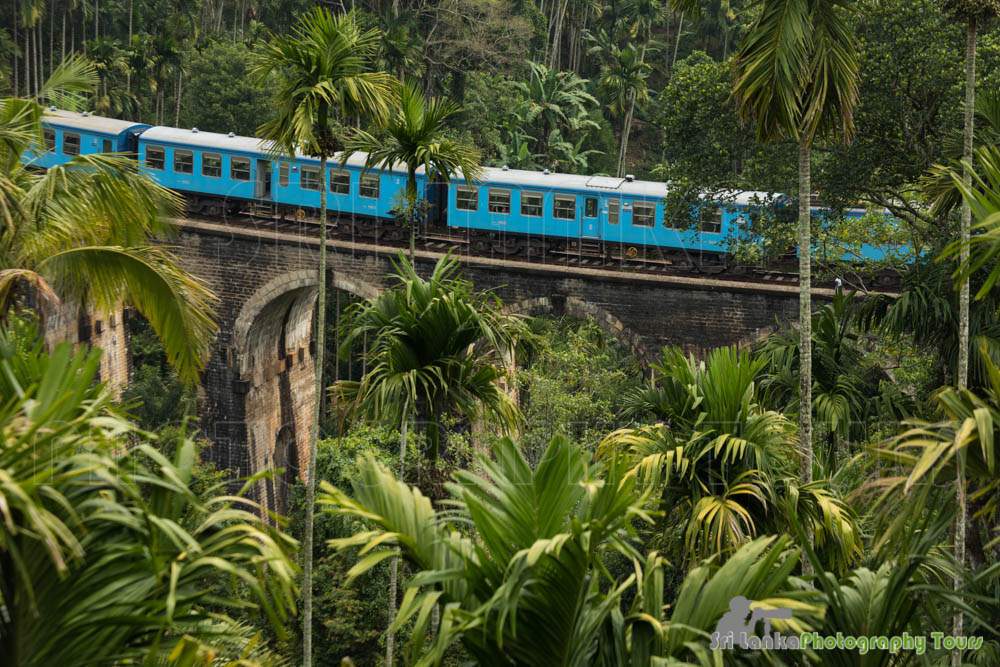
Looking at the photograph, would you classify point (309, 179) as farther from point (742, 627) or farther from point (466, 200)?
point (742, 627)

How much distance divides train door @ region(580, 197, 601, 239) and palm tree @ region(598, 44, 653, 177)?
542 inches

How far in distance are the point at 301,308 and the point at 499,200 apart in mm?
5845

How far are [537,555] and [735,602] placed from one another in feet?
3.12

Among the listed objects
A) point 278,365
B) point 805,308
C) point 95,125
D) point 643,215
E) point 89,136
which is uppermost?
point 95,125

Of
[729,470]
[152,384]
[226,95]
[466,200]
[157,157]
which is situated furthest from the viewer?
[226,95]

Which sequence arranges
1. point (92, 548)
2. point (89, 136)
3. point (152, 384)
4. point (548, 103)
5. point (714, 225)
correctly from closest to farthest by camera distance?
point (92, 548) < point (714, 225) < point (89, 136) < point (152, 384) < point (548, 103)

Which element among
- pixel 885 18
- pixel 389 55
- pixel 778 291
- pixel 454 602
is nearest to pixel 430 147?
pixel 454 602

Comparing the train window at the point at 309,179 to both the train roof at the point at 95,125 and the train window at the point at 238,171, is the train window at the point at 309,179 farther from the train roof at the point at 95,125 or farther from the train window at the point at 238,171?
the train roof at the point at 95,125

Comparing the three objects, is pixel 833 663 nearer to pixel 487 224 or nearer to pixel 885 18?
pixel 885 18

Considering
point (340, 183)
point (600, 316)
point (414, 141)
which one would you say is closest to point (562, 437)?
point (414, 141)

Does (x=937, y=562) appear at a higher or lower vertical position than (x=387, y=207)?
lower

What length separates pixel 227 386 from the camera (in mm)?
24484

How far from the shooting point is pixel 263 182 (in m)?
24.8

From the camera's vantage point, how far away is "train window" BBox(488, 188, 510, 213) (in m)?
22.9
